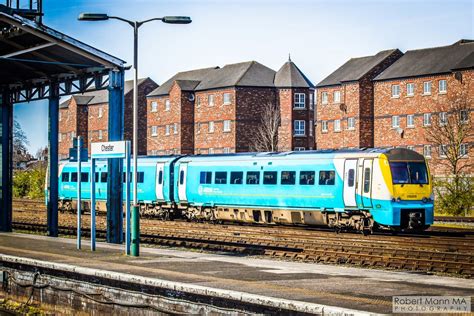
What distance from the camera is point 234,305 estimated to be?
12.4 meters

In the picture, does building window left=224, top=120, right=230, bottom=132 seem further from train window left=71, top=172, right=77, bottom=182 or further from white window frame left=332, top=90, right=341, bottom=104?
train window left=71, top=172, right=77, bottom=182

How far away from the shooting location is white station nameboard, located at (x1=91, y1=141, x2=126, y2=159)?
69.1ft

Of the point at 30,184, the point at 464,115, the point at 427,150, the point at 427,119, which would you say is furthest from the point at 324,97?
the point at 30,184

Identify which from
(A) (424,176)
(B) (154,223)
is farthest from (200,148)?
(A) (424,176)

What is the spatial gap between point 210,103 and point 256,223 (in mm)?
42037

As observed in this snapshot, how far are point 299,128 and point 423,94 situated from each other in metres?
14.0

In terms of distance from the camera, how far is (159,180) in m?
38.6

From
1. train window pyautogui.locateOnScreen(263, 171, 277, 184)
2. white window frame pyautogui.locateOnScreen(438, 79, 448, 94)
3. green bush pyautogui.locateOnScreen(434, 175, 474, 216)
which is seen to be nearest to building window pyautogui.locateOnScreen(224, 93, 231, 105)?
white window frame pyautogui.locateOnScreen(438, 79, 448, 94)

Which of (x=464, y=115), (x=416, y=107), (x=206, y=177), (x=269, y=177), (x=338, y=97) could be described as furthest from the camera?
(x=338, y=97)

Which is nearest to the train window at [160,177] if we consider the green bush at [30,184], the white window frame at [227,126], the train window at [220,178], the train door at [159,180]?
the train door at [159,180]

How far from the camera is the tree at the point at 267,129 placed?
7350 centimetres

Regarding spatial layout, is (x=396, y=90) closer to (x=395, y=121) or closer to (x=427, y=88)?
(x=395, y=121)

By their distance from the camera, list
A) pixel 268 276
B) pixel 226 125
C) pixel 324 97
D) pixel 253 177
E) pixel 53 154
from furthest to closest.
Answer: pixel 226 125 < pixel 324 97 < pixel 253 177 < pixel 53 154 < pixel 268 276

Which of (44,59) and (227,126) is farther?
(227,126)
